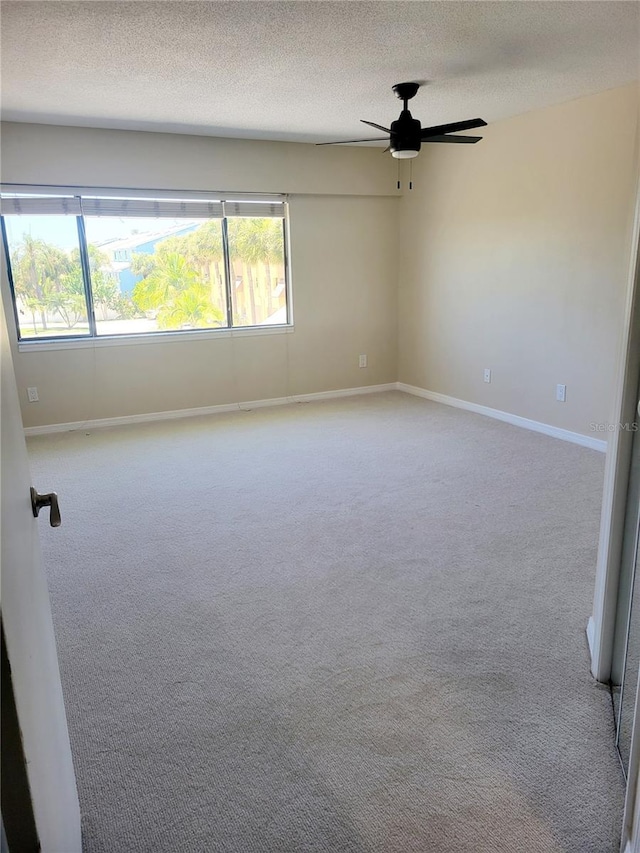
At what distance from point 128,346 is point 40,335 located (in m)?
0.71

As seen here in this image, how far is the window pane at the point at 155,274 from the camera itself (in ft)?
16.3

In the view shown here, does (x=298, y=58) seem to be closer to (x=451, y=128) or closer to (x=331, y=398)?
(x=451, y=128)

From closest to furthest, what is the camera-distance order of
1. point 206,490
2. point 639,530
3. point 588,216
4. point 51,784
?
point 51,784, point 639,530, point 206,490, point 588,216

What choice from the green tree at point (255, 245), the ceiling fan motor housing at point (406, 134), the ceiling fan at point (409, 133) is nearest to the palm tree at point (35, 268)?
the green tree at point (255, 245)

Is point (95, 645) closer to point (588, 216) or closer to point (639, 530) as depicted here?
point (639, 530)

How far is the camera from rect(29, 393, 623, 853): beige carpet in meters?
1.46

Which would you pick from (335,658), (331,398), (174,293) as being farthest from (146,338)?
(335,658)

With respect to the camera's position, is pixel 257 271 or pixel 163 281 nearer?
pixel 163 281

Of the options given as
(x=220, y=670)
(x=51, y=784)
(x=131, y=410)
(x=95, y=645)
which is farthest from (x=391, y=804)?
(x=131, y=410)

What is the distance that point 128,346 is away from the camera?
512 cm

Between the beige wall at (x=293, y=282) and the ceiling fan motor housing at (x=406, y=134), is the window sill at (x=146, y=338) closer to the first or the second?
the beige wall at (x=293, y=282)

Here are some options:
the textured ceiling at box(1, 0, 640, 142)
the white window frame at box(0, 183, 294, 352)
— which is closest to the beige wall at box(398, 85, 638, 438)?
the textured ceiling at box(1, 0, 640, 142)

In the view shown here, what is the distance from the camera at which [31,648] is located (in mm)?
974

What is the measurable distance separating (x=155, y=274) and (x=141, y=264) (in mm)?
145
